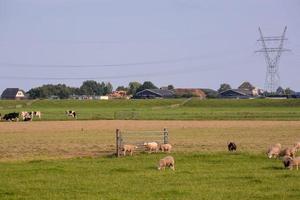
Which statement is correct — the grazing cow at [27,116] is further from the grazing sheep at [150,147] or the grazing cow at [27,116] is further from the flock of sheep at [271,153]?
the grazing sheep at [150,147]

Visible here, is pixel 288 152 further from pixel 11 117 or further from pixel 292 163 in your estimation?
pixel 11 117

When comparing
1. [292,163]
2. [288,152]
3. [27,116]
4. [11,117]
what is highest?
[27,116]

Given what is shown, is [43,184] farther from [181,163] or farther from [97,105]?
[97,105]

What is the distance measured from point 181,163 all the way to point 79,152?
8917 mm

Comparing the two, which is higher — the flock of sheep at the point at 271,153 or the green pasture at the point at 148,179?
the flock of sheep at the point at 271,153

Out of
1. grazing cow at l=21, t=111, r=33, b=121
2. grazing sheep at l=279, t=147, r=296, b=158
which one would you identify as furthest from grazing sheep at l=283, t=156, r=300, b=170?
grazing cow at l=21, t=111, r=33, b=121

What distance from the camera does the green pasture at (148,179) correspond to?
1648 centimetres

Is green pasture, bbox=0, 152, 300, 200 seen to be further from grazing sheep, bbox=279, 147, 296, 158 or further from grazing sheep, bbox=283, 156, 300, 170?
grazing sheep, bbox=279, 147, 296, 158

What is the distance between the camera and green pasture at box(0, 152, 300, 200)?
16484 millimetres

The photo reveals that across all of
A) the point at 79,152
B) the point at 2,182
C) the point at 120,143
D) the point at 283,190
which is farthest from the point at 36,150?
the point at 283,190

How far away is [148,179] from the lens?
1948 cm

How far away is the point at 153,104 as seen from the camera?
138625mm

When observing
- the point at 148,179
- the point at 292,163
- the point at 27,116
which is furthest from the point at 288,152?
the point at 27,116

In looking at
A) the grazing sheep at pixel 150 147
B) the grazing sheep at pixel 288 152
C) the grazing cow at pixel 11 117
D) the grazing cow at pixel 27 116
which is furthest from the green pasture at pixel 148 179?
→ the grazing cow at pixel 11 117
